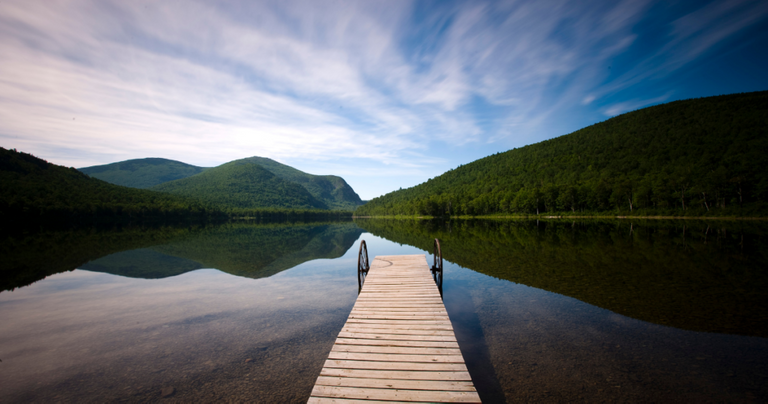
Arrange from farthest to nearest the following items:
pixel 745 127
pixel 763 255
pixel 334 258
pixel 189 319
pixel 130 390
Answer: pixel 745 127 < pixel 334 258 < pixel 763 255 < pixel 189 319 < pixel 130 390

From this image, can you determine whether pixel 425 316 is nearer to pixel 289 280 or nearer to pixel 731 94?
pixel 289 280

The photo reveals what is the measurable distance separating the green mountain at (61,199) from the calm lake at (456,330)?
272 ft

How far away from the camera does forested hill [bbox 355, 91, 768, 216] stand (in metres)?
66.9

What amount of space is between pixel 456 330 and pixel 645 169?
126 m

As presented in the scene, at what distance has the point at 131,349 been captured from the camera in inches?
335

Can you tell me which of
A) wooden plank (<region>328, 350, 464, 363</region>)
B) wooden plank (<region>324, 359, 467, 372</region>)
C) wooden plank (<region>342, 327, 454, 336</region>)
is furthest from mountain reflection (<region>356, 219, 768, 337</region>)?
wooden plank (<region>324, 359, 467, 372</region>)

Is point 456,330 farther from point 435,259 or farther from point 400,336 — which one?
point 435,259

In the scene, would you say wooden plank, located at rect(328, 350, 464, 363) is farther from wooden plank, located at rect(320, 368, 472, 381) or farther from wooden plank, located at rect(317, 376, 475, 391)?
wooden plank, located at rect(317, 376, 475, 391)

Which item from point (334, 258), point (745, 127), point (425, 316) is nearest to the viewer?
point (425, 316)

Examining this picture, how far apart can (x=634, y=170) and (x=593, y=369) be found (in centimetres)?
12874

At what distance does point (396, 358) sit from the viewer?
18.9 ft

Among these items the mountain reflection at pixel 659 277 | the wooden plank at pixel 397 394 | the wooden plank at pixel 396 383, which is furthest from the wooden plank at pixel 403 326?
the mountain reflection at pixel 659 277

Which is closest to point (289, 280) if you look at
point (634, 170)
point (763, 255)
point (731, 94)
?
point (763, 255)

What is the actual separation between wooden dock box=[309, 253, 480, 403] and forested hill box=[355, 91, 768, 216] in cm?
8935
